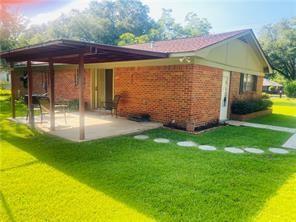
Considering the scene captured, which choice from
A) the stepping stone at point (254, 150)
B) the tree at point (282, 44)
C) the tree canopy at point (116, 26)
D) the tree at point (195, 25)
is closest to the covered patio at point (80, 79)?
the stepping stone at point (254, 150)

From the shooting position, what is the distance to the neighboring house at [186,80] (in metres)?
8.20

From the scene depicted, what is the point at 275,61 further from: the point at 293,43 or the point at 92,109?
the point at 92,109

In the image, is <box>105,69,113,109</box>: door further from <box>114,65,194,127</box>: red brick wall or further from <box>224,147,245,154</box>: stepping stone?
<box>224,147,245,154</box>: stepping stone

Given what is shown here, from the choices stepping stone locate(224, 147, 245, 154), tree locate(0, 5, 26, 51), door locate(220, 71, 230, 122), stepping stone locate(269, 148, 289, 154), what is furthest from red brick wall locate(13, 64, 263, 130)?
tree locate(0, 5, 26, 51)

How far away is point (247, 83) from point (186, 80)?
20.2 feet

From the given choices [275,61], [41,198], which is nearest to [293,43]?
[275,61]

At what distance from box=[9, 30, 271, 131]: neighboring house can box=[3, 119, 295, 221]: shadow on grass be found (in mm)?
2593

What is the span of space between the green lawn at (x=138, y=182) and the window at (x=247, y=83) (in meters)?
6.72

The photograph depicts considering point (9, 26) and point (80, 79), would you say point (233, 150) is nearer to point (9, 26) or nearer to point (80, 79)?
point (80, 79)

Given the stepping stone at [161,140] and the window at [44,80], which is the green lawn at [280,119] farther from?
the window at [44,80]

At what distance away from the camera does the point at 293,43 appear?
37.2 meters

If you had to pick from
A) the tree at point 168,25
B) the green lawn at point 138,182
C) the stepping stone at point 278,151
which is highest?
the tree at point 168,25

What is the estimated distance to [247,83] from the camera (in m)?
12.8

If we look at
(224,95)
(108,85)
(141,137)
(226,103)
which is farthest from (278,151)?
(108,85)
